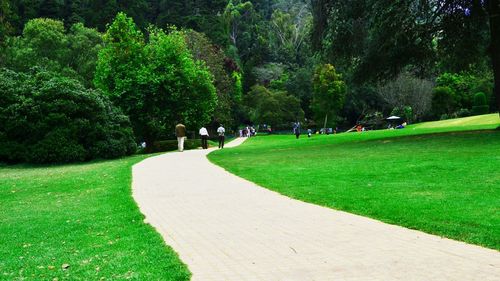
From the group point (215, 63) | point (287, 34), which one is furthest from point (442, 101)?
point (287, 34)

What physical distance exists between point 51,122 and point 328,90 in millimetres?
41411

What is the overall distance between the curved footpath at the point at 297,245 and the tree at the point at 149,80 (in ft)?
78.9

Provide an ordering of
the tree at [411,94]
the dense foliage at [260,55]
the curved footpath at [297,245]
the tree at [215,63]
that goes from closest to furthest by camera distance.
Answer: the curved footpath at [297,245]
the dense foliage at [260,55]
the tree at [215,63]
the tree at [411,94]

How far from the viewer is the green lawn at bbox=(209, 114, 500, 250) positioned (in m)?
7.23

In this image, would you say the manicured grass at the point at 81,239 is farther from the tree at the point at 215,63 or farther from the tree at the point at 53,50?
the tree at the point at 215,63

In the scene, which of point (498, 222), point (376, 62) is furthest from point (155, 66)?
point (498, 222)

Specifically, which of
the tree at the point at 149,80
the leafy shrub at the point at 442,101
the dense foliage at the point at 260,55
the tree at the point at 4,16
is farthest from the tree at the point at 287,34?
the tree at the point at 4,16

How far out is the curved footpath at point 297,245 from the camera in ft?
16.2

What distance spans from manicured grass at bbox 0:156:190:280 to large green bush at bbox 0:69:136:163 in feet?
37.0

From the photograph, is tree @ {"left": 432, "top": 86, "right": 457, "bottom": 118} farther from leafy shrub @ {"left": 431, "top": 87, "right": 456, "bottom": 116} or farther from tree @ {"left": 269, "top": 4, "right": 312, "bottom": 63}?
tree @ {"left": 269, "top": 4, "right": 312, "bottom": 63}

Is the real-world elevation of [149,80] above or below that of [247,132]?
above

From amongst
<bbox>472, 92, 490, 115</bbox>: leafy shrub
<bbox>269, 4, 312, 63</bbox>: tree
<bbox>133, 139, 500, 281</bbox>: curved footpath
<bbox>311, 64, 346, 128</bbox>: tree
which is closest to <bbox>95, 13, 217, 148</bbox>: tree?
<bbox>133, 139, 500, 281</bbox>: curved footpath

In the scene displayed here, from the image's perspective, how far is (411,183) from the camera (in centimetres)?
1116

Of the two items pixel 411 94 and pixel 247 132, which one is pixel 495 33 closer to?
pixel 411 94
